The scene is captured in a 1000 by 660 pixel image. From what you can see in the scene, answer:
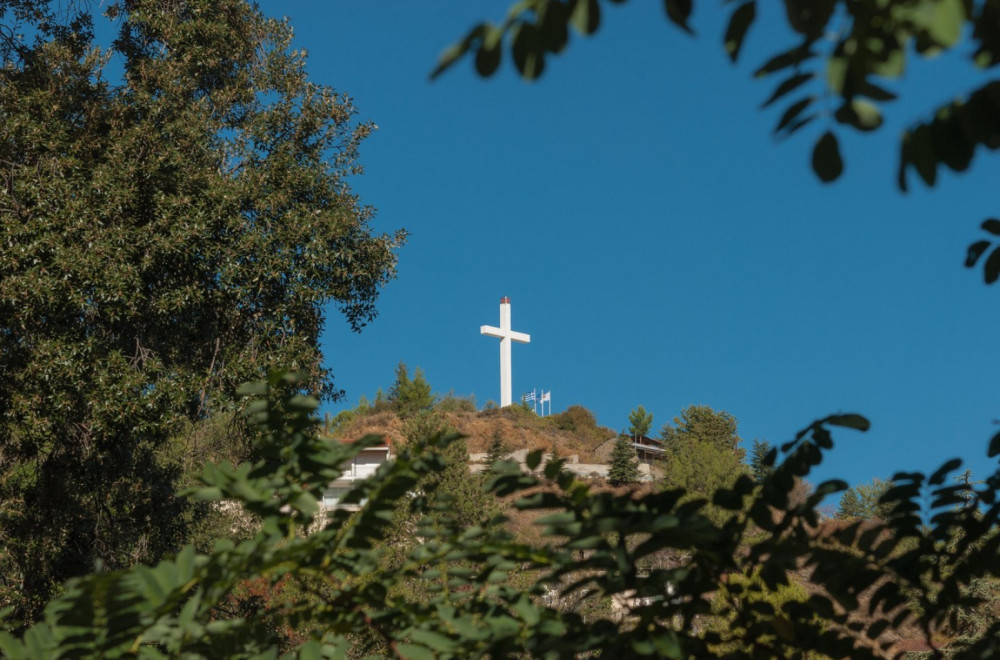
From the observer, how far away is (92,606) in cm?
158

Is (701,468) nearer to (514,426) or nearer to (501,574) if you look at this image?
(514,426)

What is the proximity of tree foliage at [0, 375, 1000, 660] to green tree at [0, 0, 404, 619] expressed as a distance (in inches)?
348

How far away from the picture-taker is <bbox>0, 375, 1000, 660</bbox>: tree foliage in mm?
1601

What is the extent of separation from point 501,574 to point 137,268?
9.63 metres

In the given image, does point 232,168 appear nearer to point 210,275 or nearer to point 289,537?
point 210,275

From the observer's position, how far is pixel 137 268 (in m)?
10.6

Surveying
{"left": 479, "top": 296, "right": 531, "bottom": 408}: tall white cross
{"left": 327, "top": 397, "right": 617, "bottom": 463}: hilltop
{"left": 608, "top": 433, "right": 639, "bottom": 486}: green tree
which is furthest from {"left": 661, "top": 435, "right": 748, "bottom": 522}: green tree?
{"left": 479, "top": 296, "right": 531, "bottom": 408}: tall white cross

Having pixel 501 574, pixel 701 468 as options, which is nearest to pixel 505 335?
pixel 701 468

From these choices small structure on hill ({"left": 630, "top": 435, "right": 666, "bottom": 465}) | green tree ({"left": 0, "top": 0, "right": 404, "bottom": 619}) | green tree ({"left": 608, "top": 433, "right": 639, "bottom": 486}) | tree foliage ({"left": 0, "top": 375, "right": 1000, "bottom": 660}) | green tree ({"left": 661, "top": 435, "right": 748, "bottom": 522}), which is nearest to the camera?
tree foliage ({"left": 0, "top": 375, "right": 1000, "bottom": 660})

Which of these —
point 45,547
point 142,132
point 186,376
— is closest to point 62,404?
point 186,376

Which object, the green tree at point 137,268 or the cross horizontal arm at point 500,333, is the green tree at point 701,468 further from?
the green tree at point 137,268

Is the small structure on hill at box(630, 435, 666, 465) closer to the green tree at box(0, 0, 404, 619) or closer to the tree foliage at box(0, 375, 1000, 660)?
the green tree at box(0, 0, 404, 619)

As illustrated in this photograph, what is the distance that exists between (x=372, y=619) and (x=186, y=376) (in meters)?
9.25

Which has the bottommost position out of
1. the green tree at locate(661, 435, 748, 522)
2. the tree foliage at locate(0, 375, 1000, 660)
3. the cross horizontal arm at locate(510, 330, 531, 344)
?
the tree foliage at locate(0, 375, 1000, 660)
